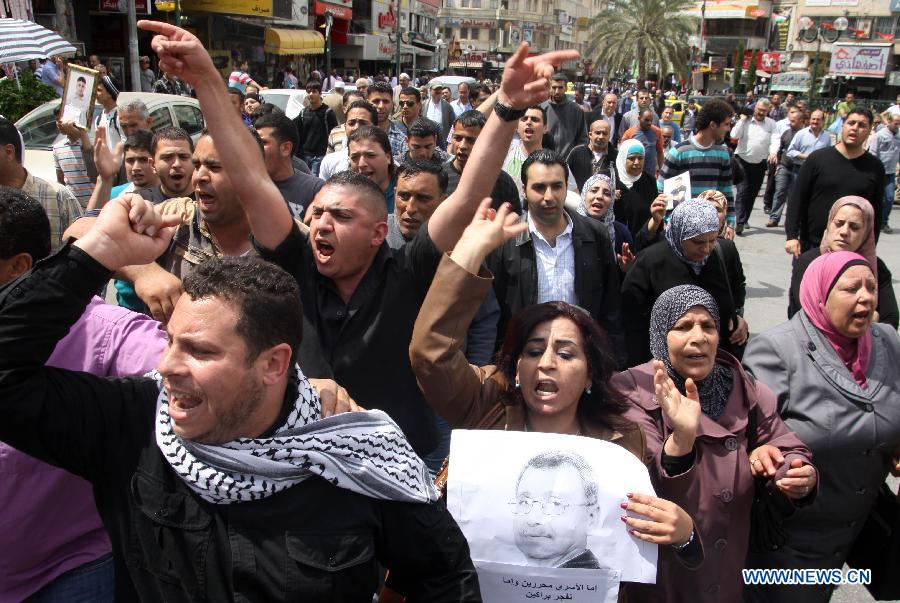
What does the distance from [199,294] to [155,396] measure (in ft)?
1.02

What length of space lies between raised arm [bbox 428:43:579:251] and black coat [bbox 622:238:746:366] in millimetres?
1936

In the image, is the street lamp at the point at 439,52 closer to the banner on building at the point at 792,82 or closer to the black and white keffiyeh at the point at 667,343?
the banner on building at the point at 792,82

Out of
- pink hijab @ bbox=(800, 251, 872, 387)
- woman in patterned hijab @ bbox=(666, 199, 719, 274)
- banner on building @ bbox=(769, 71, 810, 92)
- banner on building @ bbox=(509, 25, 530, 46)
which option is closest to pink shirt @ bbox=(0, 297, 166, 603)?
pink hijab @ bbox=(800, 251, 872, 387)

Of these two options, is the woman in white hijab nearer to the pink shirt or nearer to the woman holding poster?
the woman holding poster

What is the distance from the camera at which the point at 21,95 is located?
436 inches

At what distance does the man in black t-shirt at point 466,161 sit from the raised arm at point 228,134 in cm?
242

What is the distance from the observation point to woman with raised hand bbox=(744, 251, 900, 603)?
112 inches

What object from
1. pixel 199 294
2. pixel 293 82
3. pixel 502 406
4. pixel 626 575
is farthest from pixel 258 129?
pixel 293 82

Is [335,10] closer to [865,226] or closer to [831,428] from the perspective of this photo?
[865,226]

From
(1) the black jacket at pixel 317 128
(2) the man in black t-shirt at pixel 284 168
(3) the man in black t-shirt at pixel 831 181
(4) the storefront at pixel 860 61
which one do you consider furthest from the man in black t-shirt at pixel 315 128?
(4) the storefront at pixel 860 61

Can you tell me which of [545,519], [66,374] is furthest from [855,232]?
[66,374]

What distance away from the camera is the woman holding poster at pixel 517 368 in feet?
6.98

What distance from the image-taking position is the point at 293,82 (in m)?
27.5

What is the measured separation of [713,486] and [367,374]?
3.96 feet
